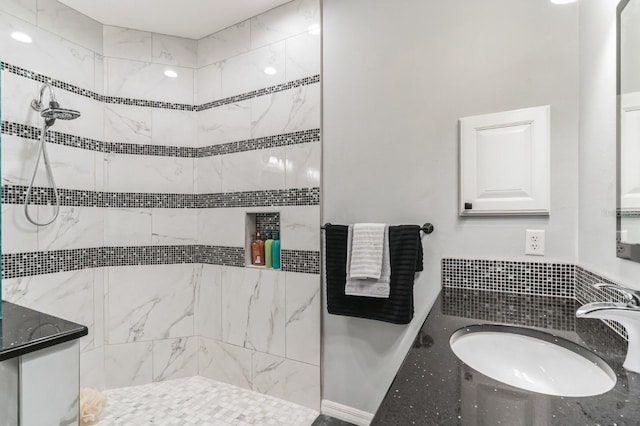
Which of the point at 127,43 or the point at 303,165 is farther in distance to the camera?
the point at 127,43

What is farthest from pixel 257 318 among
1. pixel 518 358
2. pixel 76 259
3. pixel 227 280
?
pixel 518 358

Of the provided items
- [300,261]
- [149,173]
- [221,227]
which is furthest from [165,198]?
[300,261]

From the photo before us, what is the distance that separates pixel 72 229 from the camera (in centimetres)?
225

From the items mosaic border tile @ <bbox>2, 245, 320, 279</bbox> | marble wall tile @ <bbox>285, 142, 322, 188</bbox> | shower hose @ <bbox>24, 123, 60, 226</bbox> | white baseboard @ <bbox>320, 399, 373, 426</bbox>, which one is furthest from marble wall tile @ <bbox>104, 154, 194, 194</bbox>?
white baseboard @ <bbox>320, 399, 373, 426</bbox>

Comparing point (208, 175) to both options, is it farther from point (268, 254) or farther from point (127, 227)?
point (268, 254)

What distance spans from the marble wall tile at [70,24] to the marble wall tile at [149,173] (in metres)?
0.82

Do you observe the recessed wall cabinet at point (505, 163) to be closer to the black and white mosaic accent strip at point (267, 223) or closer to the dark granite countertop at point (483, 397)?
the dark granite countertop at point (483, 397)

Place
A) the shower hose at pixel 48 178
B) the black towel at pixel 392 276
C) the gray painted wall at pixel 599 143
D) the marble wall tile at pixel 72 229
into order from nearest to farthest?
the gray painted wall at pixel 599 143, the black towel at pixel 392 276, the shower hose at pixel 48 178, the marble wall tile at pixel 72 229

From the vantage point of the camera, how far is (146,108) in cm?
253

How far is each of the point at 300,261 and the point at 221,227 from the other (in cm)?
77

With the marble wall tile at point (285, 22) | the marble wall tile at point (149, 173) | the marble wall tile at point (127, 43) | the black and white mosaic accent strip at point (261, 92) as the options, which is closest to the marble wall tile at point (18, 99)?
the marble wall tile at point (149, 173)

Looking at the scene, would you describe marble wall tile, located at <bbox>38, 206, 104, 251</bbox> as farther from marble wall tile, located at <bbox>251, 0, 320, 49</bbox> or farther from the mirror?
the mirror

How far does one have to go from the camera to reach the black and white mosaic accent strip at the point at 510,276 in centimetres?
148

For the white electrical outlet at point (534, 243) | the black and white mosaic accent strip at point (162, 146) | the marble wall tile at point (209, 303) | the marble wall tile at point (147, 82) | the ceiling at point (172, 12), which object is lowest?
the marble wall tile at point (209, 303)
